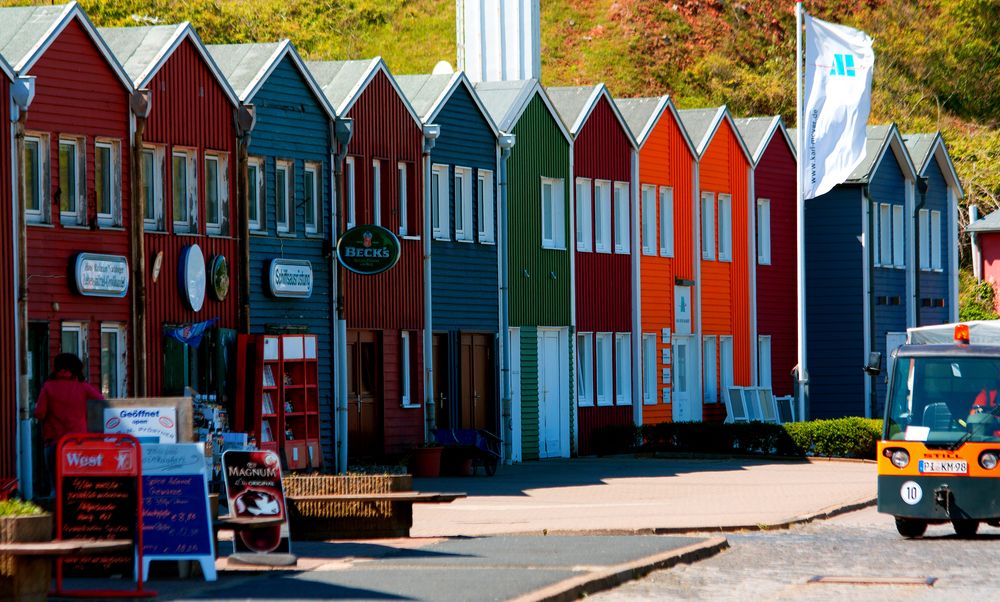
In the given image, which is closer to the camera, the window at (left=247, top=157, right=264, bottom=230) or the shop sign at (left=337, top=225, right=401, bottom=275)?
the window at (left=247, top=157, right=264, bottom=230)

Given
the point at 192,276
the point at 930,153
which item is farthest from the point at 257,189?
the point at 930,153

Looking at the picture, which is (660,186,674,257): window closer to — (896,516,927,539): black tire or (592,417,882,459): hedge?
(592,417,882,459): hedge

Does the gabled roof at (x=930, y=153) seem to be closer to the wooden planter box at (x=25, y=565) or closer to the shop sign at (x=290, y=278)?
the shop sign at (x=290, y=278)

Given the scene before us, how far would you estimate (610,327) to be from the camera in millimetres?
40125

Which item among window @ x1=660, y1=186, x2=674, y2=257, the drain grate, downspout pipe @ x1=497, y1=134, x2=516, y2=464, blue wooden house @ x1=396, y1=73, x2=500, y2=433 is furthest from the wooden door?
the drain grate

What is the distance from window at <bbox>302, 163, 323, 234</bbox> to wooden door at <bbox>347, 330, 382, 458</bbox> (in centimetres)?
193

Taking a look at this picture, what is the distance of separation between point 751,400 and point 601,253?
653cm

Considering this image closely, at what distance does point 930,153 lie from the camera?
52500mm

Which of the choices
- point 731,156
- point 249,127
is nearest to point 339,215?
point 249,127

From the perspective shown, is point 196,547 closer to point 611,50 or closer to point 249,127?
point 249,127

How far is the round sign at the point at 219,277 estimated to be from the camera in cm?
2856

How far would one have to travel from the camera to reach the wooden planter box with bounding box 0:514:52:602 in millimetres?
12617

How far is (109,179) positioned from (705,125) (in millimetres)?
20020

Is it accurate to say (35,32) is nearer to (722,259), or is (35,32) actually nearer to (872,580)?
(872,580)
